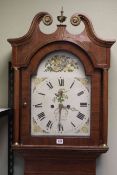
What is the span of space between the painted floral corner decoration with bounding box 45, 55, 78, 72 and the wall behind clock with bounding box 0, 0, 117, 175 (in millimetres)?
217

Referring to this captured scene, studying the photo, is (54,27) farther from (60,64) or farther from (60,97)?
(60,97)

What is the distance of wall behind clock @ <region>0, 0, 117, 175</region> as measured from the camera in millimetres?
1486

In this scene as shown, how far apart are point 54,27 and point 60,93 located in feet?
1.22

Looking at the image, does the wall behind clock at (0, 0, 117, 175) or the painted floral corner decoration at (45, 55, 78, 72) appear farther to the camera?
the wall behind clock at (0, 0, 117, 175)

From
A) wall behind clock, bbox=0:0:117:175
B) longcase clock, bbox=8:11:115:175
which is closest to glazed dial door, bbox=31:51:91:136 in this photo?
longcase clock, bbox=8:11:115:175

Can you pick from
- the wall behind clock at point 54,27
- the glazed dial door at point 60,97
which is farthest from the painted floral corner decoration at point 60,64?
the wall behind clock at point 54,27

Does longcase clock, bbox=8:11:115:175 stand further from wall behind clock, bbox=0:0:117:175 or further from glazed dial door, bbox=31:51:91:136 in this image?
wall behind clock, bbox=0:0:117:175

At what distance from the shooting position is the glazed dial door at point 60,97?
1.34m

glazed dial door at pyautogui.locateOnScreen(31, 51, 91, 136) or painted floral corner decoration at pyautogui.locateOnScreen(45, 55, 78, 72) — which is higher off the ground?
painted floral corner decoration at pyautogui.locateOnScreen(45, 55, 78, 72)

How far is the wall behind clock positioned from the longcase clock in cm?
17

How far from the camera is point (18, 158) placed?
150cm

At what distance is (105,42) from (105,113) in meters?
0.32

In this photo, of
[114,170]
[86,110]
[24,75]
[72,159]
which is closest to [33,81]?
A: [24,75]

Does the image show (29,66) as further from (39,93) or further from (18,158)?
(18,158)
